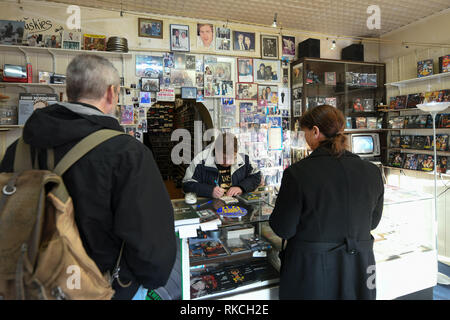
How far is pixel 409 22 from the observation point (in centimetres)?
454

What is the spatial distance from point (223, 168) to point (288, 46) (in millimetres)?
2864

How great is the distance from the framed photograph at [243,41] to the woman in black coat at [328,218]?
3.37m

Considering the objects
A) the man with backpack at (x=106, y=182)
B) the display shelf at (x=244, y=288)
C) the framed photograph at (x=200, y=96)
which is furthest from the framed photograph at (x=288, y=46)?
the man with backpack at (x=106, y=182)

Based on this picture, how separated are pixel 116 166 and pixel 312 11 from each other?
413 centimetres

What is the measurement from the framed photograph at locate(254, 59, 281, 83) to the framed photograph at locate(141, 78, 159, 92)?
5.32 feet

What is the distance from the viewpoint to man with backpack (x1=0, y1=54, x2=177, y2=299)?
3.18ft

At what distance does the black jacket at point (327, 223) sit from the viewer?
1405 mm

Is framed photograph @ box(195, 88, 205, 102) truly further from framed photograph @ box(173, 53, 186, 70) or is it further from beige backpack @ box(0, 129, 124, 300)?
beige backpack @ box(0, 129, 124, 300)

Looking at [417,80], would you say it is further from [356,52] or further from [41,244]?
[41,244]

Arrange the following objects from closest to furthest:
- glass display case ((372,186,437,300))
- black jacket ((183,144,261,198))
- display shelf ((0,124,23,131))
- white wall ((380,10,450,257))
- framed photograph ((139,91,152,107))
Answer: glass display case ((372,186,437,300))
black jacket ((183,144,261,198))
display shelf ((0,124,23,131))
white wall ((380,10,450,257))
framed photograph ((139,91,152,107))

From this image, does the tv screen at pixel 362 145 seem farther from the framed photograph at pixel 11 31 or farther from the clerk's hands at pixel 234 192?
the framed photograph at pixel 11 31

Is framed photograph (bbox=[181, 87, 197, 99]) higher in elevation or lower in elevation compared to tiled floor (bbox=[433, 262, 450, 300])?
Result: higher

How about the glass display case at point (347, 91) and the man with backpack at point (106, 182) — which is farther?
the glass display case at point (347, 91)

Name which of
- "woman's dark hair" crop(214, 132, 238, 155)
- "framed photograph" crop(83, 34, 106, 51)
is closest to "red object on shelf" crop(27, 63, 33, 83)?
"framed photograph" crop(83, 34, 106, 51)
